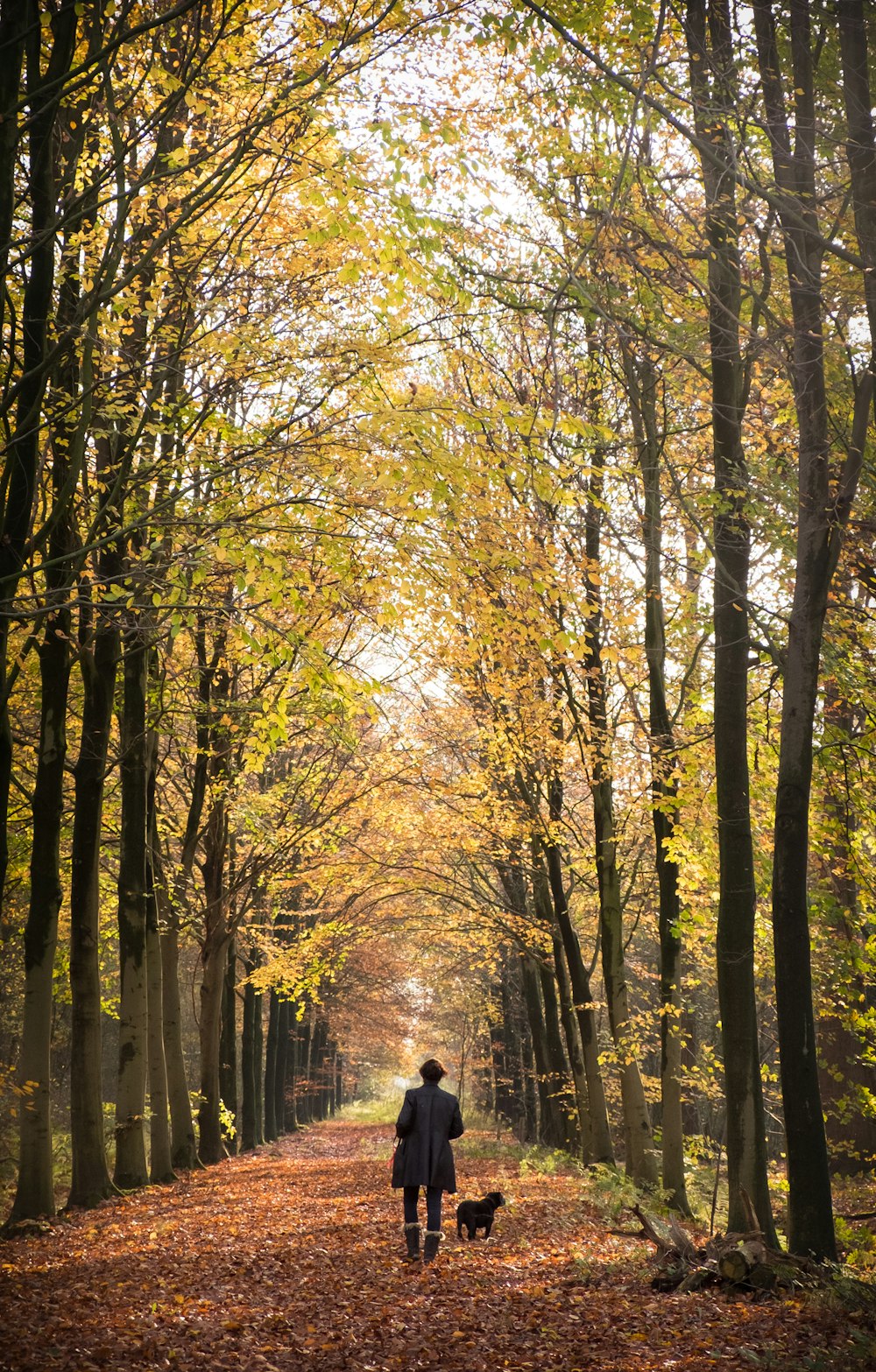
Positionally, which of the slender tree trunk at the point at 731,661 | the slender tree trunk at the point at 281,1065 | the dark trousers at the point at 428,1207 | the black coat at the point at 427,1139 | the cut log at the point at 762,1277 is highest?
the slender tree trunk at the point at 731,661

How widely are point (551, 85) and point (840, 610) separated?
20.9 feet

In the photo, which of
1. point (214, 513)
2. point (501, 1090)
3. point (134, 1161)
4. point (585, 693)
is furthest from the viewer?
point (501, 1090)

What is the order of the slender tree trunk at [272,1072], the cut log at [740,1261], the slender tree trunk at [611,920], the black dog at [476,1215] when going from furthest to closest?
the slender tree trunk at [272,1072]
the slender tree trunk at [611,920]
the black dog at [476,1215]
the cut log at [740,1261]

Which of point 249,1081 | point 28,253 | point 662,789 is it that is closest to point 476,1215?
point 662,789

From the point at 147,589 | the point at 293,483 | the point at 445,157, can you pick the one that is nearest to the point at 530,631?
the point at 293,483

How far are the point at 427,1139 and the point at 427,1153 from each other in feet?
0.37

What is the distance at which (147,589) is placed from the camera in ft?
26.5

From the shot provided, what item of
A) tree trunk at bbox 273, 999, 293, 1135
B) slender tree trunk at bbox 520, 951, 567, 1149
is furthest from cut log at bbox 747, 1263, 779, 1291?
tree trunk at bbox 273, 999, 293, 1135

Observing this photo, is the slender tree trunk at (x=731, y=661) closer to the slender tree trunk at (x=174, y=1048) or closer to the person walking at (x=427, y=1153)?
the person walking at (x=427, y=1153)

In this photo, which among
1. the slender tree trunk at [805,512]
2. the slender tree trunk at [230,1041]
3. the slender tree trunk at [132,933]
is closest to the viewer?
the slender tree trunk at [805,512]

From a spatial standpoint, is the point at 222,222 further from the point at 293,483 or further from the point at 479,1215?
the point at 479,1215

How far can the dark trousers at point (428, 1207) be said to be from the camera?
8461mm

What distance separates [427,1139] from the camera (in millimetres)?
8844

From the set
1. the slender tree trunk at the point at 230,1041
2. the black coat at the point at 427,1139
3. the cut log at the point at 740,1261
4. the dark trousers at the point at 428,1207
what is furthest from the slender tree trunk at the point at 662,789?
the slender tree trunk at the point at 230,1041
